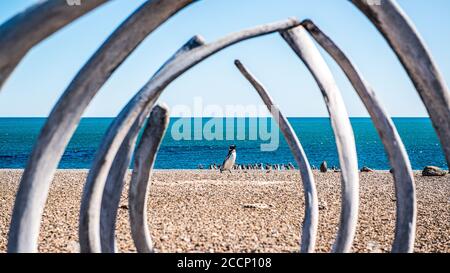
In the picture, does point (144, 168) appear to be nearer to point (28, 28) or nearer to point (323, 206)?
point (28, 28)

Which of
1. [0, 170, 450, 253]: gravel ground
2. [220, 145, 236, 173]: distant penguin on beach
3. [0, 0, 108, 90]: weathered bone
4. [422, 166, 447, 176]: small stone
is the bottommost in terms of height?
[0, 170, 450, 253]: gravel ground

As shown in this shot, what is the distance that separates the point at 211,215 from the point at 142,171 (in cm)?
864

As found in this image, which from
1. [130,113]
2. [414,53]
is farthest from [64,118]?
[414,53]

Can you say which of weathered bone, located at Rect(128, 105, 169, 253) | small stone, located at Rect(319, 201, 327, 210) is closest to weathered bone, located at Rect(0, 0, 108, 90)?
weathered bone, located at Rect(128, 105, 169, 253)

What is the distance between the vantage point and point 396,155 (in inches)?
220

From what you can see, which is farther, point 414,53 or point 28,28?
point 414,53

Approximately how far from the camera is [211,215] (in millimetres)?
14859

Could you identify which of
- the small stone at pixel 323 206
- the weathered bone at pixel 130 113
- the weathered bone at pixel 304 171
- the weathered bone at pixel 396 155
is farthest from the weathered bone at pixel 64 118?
the small stone at pixel 323 206

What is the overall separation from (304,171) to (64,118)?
4.71 metres

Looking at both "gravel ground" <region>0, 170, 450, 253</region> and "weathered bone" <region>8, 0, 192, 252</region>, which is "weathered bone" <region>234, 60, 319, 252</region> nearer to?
"gravel ground" <region>0, 170, 450, 253</region>

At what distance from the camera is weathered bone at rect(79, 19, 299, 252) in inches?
190

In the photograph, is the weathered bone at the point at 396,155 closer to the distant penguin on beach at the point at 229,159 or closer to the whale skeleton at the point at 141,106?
the whale skeleton at the point at 141,106

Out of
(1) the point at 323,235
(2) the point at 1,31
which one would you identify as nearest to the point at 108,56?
(2) the point at 1,31

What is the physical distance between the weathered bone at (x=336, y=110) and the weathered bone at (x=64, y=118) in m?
2.43
